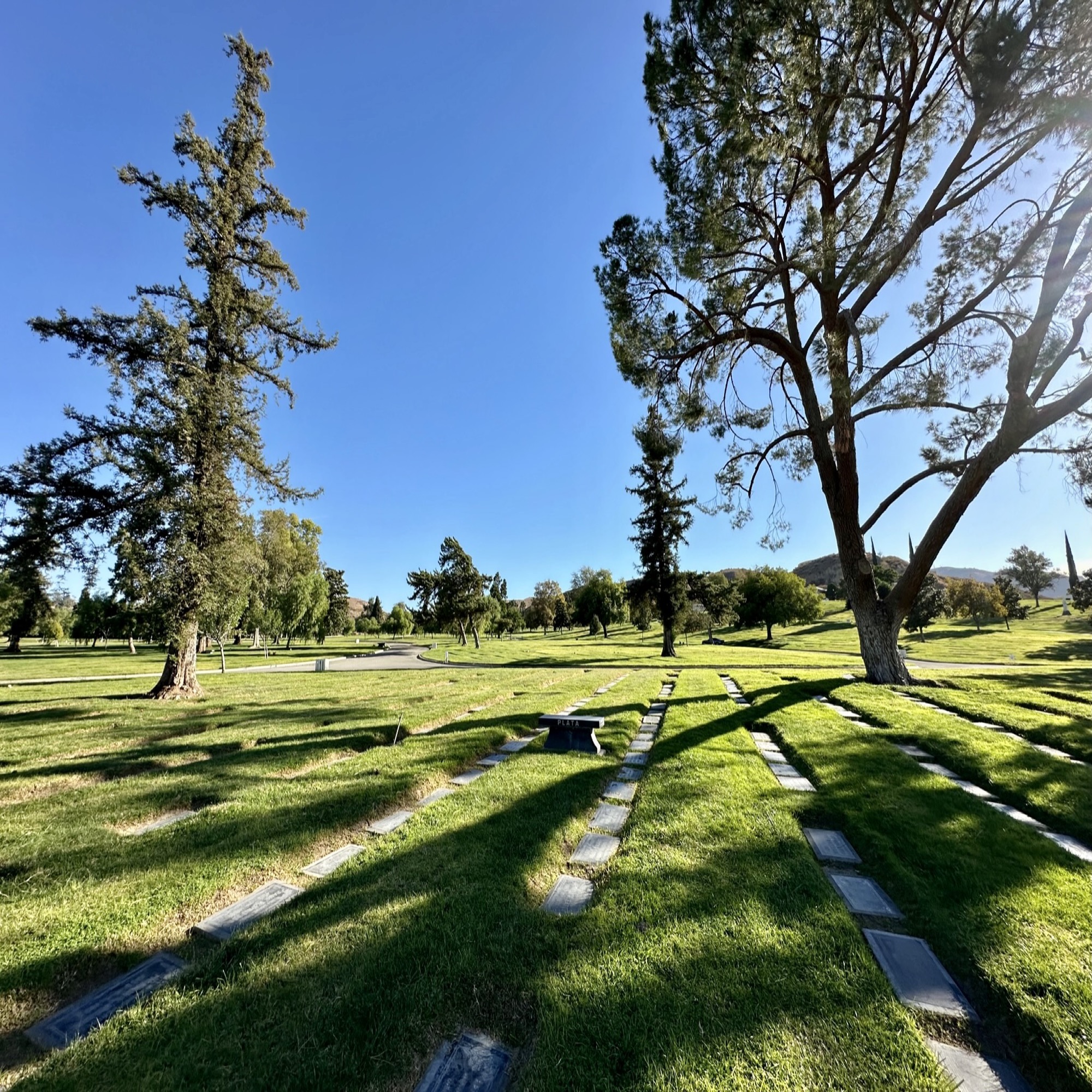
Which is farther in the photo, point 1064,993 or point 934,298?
point 934,298

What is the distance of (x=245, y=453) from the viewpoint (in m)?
10.7

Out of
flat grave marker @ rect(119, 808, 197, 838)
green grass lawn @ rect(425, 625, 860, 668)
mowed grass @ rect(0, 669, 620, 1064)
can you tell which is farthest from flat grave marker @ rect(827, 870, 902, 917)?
green grass lawn @ rect(425, 625, 860, 668)

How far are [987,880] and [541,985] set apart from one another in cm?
274

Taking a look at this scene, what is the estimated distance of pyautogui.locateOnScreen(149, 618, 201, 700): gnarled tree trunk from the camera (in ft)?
33.7

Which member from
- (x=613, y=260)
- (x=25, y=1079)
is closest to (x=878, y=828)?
(x=25, y=1079)

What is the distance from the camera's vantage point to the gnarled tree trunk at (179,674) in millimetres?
10258

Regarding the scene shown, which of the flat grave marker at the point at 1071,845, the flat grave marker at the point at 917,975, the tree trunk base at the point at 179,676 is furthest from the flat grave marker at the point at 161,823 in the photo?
the tree trunk base at the point at 179,676

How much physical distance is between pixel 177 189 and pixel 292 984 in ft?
47.5

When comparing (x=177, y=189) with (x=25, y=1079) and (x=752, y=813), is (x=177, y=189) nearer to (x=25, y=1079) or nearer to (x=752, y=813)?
(x=25, y=1079)

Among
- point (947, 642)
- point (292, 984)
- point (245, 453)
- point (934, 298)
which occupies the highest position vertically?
point (934, 298)

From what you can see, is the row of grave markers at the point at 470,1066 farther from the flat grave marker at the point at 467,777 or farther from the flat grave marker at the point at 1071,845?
the flat grave marker at the point at 1071,845

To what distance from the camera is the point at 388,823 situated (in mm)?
3732

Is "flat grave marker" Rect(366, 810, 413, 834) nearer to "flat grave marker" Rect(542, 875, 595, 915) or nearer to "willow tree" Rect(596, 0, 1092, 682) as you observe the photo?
"flat grave marker" Rect(542, 875, 595, 915)

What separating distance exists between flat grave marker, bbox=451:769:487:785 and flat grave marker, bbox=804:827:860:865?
9.62 feet
